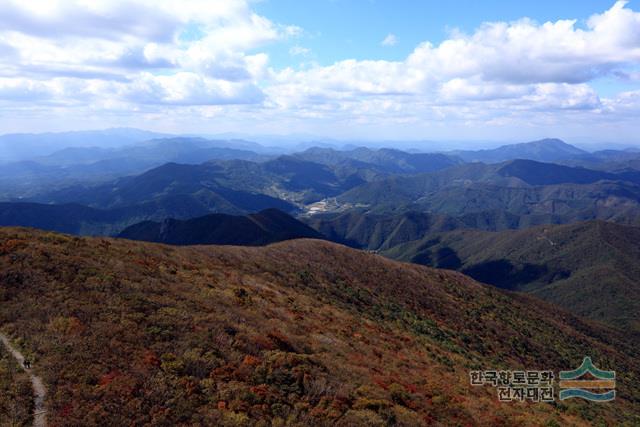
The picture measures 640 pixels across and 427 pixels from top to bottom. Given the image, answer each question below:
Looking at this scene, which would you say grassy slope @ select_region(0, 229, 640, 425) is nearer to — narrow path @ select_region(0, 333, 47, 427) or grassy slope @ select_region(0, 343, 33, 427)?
narrow path @ select_region(0, 333, 47, 427)

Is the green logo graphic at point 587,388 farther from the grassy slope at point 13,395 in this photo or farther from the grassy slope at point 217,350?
the grassy slope at point 13,395

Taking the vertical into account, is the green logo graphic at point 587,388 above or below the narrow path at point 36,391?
below

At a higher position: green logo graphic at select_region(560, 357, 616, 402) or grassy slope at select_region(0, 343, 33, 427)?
grassy slope at select_region(0, 343, 33, 427)

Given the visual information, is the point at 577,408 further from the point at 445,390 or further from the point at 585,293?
the point at 585,293

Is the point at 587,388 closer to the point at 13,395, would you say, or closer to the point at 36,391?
the point at 36,391

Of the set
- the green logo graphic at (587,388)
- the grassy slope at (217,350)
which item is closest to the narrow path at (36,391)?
the grassy slope at (217,350)

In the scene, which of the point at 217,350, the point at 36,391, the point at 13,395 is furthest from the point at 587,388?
the point at 13,395

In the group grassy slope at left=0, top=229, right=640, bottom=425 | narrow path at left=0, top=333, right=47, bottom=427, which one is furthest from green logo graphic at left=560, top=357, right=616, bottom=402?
narrow path at left=0, top=333, right=47, bottom=427

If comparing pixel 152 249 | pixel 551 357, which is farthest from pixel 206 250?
pixel 551 357
